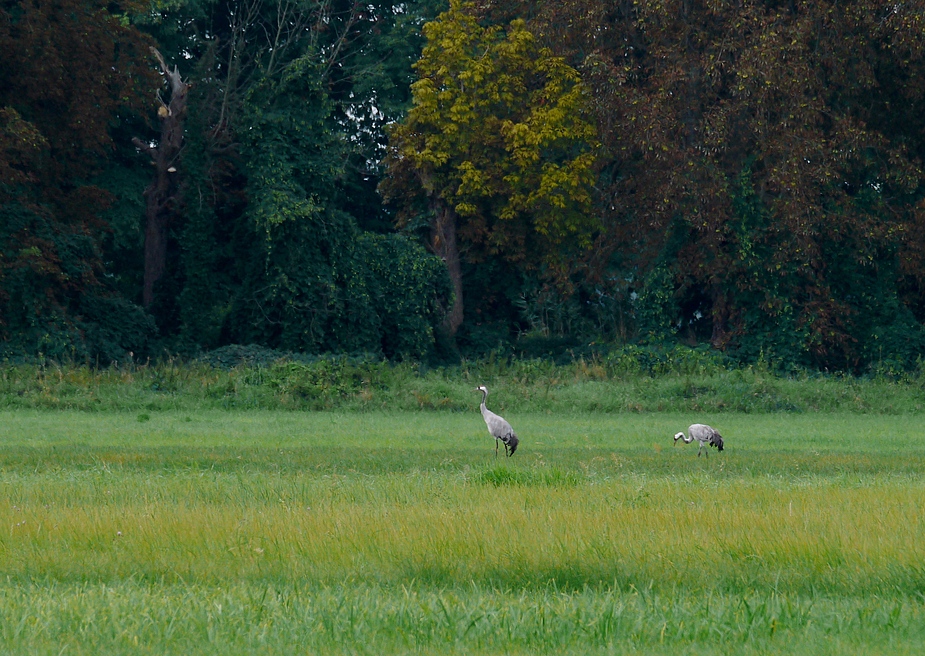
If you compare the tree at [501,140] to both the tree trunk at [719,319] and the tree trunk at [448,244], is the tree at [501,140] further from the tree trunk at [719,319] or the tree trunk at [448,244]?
the tree trunk at [719,319]

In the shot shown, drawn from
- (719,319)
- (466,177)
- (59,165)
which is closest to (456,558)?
(719,319)

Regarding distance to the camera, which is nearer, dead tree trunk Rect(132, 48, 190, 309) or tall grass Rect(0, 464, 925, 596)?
tall grass Rect(0, 464, 925, 596)

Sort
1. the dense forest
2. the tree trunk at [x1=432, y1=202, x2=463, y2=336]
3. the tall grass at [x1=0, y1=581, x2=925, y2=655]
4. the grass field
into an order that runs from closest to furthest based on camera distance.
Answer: the tall grass at [x1=0, y1=581, x2=925, y2=655]
the grass field
the dense forest
the tree trunk at [x1=432, y1=202, x2=463, y2=336]

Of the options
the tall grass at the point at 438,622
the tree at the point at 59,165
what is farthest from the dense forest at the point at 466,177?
the tall grass at the point at 438,622

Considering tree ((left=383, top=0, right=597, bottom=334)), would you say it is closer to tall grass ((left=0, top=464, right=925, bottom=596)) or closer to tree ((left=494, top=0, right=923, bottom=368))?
tree ((left=494, top=0, right=923, bottom=368))

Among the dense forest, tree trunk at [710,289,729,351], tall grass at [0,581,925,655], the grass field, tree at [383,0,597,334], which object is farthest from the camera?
tree at [383,0,597,334]

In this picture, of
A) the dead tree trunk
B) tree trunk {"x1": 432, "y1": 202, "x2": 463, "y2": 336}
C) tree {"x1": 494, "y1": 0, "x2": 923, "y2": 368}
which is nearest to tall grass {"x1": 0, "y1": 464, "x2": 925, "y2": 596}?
tree {"x1": 494, "y1": 0, "x2": 923, "y2": 368}

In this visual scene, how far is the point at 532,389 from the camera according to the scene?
32.9 m

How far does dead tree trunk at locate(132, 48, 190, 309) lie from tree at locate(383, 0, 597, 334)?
833cm

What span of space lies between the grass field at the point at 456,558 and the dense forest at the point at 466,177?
22.8 meters

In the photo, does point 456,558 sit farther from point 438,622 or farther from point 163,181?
point 163,181

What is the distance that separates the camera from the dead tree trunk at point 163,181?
148 feet

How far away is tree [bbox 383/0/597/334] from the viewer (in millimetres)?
42562

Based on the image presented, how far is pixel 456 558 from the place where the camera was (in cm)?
873
